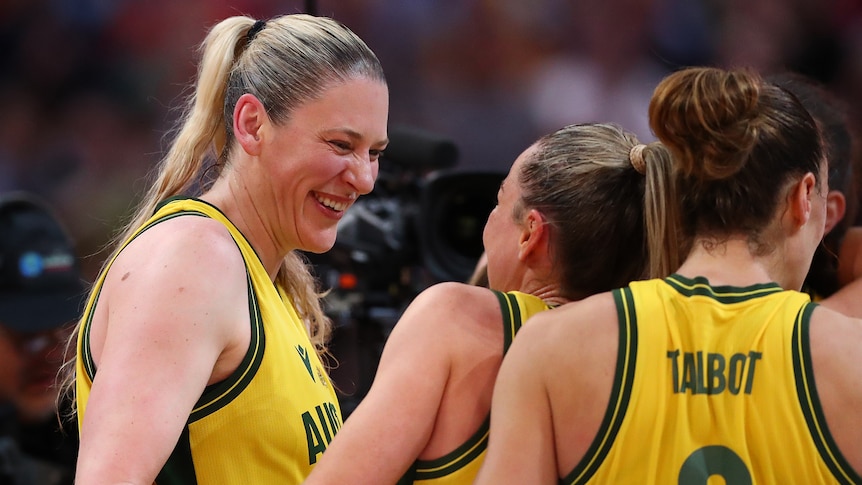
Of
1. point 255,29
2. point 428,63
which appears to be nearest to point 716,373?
point 255,29

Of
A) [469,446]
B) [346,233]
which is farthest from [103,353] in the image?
[346,233]

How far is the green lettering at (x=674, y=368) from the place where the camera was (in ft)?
4.05

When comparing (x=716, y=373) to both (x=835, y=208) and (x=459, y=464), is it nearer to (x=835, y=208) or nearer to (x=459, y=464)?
(x=459, y=464)

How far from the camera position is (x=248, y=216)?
1.80 meters

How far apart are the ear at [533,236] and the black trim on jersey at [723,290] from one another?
12.5 inches

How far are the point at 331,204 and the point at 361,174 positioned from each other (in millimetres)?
91

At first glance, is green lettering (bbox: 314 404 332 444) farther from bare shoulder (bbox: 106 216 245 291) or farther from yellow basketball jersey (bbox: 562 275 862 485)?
yellow basketball jersey (bbox: 562 275 862 485)

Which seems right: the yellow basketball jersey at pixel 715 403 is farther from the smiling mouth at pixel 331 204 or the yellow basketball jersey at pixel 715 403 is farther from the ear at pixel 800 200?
the smiling mouth at pixel 331 204

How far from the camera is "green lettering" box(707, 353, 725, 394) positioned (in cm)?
123

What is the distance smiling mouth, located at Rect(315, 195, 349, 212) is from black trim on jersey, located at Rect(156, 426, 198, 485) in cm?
51

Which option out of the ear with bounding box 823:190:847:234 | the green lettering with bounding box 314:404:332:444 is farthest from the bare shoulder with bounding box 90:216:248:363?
the ear with bounding box 823:190:847:234

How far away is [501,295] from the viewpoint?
4.90ft

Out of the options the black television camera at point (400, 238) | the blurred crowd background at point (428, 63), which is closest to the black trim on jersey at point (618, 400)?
the black television camera at point (400, 238)

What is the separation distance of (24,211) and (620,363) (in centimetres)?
281
